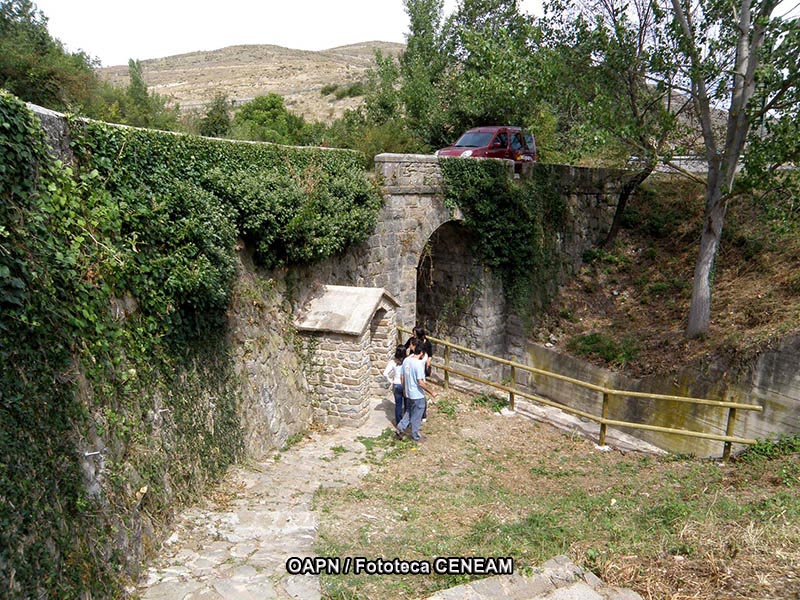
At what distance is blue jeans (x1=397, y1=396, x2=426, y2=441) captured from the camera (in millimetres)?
8836

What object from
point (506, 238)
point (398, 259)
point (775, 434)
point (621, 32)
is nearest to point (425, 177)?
point (398, 259)

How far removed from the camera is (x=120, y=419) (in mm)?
5402

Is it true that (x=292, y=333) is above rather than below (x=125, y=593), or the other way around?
above

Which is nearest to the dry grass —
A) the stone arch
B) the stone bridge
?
the stone bridge

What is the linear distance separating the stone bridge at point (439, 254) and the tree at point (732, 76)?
4644 millimetres

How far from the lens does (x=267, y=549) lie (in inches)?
218

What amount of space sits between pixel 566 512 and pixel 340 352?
14.2ft

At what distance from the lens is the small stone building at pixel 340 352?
30.8 feet

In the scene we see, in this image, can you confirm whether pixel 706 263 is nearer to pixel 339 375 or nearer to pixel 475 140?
pixel 475 140

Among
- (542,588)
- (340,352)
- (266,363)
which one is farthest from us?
(340,352)

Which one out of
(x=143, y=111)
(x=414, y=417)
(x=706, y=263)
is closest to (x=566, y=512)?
(x=414, y=417)

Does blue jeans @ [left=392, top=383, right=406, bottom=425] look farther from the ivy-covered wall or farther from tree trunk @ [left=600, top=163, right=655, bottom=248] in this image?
tree trunk @ [left=600, top=163, right=655, bottom=248]

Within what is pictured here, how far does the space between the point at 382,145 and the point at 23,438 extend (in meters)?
11.7

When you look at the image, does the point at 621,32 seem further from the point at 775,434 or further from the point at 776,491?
the point at 776,491
